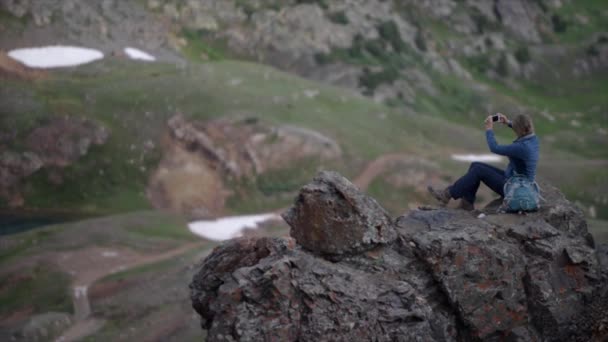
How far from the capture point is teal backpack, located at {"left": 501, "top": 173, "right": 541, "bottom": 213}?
19109mm

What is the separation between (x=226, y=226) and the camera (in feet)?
180

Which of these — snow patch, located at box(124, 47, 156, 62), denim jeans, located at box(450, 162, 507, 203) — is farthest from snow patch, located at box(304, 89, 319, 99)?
denim jeans, located at box(450, 162, 507, 203)

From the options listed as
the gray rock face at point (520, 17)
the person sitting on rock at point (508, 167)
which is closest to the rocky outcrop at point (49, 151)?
the person sitting on rock at point (508, 167)

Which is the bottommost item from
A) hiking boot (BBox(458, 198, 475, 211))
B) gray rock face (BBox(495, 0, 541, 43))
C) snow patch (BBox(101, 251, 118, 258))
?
snow patch (BBox(101, 251, 118, 258))

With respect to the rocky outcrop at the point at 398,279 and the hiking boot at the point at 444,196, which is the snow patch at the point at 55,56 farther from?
the rocky outcrop at the point at 398,279

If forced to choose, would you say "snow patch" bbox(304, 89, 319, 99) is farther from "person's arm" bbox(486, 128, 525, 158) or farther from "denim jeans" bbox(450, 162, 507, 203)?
"person's arm" bbox(486, 128, 525, 158)

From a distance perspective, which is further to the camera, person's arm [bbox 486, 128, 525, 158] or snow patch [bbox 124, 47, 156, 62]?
snow patch [bbox 124, 47, 156, 62]

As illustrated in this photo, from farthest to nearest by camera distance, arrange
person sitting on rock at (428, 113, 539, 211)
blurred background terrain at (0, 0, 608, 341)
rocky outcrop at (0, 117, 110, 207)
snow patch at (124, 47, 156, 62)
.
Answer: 1. snow patch at (124, 47, 156, 62)
2. rocky outcrop at (0, 117, 110, 207)
3. blurred background terrain at (0, 0, 608, 341)
4. person sitting on rock at (428, 113, 539, 211)

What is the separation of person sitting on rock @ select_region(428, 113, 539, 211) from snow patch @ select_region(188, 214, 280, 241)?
33053 millimetres

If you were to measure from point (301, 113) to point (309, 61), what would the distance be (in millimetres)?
28426

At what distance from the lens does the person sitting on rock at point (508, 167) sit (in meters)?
18.9

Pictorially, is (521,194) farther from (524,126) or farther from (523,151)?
(524,126)

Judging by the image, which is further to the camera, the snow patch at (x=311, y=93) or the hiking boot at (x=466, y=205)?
the snow patch at (x=311, y=93)

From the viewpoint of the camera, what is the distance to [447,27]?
11788 centimetres
